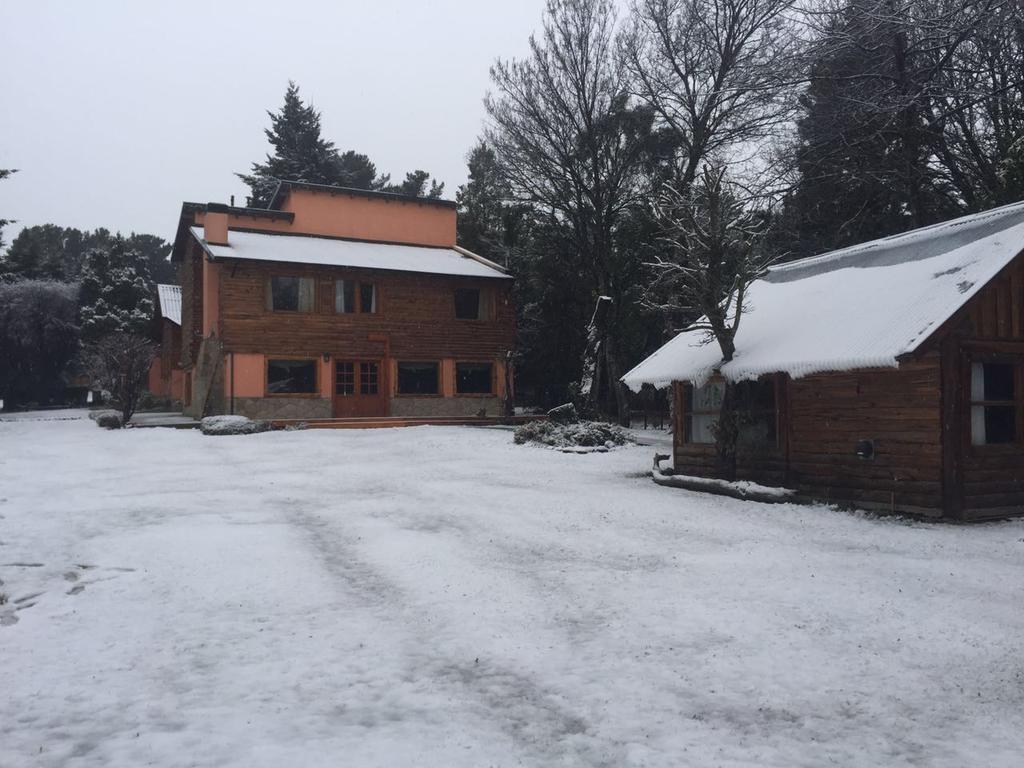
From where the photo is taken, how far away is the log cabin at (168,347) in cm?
3653

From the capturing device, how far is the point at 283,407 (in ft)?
90.1

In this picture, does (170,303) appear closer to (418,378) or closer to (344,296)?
(344,296)

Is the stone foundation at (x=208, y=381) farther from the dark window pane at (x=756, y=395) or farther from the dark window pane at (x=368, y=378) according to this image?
the dark window pane at (x=756, y=395)

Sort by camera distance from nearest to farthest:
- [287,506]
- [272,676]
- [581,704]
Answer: [581,704]
[272,676]
[287,506]

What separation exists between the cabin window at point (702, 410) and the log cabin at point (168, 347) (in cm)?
2668

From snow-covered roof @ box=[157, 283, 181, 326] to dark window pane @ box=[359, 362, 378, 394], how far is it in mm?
12272

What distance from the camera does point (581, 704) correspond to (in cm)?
440

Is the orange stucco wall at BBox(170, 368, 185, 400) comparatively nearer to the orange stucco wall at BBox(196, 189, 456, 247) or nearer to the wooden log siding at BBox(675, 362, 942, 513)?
the orange stucco wall at BBox(196, 189, 456, 247)

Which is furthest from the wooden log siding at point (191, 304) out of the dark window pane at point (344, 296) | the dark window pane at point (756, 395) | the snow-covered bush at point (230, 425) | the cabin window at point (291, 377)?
the dark window pane at point (756, 395)

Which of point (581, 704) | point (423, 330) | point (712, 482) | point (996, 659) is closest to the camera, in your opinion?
point (581, 704)

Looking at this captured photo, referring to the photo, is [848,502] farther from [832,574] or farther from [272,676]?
[272,676]

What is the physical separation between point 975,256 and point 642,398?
21.5m

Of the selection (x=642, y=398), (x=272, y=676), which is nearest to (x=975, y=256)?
(x=272, y=676)

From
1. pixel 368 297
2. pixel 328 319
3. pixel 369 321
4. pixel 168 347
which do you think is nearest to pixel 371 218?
pixel 368 297
